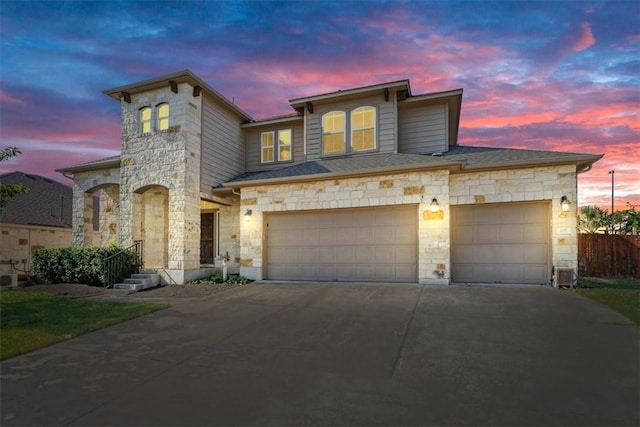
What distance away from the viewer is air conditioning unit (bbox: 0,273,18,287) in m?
13.9

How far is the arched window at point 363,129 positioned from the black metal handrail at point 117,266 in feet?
30.3

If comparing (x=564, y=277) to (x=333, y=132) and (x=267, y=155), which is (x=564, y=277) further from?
(x=267, y=155)

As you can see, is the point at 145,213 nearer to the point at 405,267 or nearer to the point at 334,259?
the point at 334,259

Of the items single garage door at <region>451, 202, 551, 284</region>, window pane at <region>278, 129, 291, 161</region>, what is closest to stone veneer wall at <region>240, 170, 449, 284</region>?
single garage door at <region>451, 202, 551, 284</region>

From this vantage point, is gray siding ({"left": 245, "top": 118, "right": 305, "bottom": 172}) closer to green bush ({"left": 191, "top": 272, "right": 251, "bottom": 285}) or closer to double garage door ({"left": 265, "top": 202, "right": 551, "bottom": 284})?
double garage door ({"left": 265, "top": 202, "right": 551, "bottom": 284})

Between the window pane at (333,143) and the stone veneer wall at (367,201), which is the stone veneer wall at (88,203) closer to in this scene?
the stone veneer wall at (367,201)

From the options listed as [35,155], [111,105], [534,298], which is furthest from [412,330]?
[35,155]

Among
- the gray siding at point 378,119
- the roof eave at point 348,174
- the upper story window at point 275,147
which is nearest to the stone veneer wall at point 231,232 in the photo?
the roof eave at point 348,174

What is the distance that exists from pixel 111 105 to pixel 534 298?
54.2 ft

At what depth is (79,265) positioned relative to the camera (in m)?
11.9

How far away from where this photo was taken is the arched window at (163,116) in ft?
42.8

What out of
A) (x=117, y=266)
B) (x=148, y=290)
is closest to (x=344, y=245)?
(x=148, y=290)

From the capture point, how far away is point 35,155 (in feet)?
47.5

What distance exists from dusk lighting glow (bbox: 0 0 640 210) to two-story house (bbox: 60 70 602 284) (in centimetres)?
104
